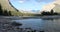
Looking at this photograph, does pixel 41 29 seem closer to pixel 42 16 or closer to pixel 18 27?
pixel 42 16

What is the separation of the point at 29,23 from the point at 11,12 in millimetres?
263

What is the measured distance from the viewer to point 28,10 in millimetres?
1691

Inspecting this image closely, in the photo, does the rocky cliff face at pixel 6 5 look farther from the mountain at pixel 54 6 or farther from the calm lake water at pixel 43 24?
the mountain at pixel 54 6

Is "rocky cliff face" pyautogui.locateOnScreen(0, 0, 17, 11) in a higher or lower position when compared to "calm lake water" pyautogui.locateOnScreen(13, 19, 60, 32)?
higher

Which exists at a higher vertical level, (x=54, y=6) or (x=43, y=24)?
(x=54, y=6)

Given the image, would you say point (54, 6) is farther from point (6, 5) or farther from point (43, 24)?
point (6, 5)

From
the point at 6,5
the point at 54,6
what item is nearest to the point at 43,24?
the point at 54,6

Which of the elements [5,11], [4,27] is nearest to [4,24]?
[4,27]

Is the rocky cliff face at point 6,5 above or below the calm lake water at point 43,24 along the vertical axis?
above

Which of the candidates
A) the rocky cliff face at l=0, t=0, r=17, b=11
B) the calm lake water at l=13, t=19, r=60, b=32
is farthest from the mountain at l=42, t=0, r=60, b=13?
the rocky cliff face at l=0, t=0, r=17, b=11

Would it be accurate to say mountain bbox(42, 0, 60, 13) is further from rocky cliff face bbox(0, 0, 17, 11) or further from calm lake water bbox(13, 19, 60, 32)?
rocky cliff face bbox(0, 0, 17, 11)

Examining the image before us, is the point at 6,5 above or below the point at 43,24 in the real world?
above

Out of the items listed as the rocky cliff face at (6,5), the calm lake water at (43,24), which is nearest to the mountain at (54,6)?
the calm lake water at (43,24)

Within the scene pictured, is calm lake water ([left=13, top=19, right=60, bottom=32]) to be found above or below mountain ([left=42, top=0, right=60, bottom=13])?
below
